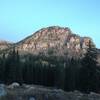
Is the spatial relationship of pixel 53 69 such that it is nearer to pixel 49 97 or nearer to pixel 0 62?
pixel 0 62

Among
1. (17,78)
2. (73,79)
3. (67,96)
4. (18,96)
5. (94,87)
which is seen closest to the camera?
(18,96)

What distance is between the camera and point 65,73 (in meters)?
105

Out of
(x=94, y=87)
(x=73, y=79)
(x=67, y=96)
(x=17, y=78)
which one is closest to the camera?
(x=67, y=96)

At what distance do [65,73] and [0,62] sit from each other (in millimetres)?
22005

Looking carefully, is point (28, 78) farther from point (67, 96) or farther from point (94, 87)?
point (67, 96)

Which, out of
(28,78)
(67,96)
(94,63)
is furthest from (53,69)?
(67,96)

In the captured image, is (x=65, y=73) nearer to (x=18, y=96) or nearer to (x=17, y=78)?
(x=17, y=78)

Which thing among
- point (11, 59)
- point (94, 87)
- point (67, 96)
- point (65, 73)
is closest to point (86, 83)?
point (94, 87)

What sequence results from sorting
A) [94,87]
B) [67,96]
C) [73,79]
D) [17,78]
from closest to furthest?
[67,96], [94,87], [73,79], [17,78]

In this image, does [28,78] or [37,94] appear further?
[28,78]

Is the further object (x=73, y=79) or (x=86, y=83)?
(x=73, y=79)

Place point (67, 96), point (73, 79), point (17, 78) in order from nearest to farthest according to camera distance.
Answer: point (67, 96)
point (73, 79)
point (17, 78)

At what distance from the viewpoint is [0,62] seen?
115750 mm

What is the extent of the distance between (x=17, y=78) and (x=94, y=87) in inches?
1759
